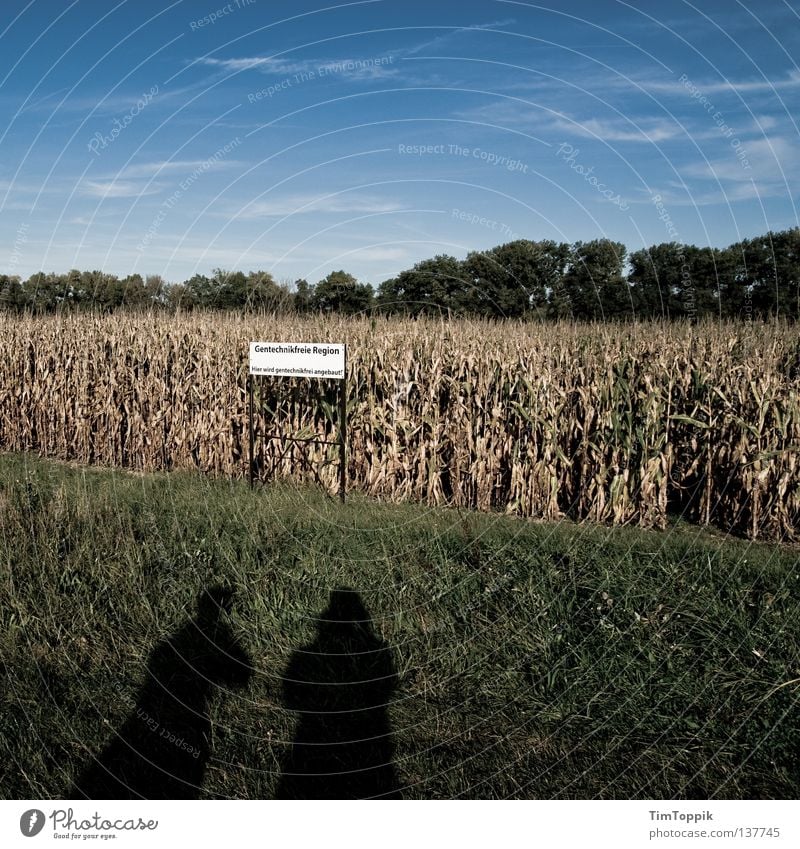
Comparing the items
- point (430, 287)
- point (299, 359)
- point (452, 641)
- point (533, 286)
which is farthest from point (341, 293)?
point (452, 641)

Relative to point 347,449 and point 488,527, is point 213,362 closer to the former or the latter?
point 347,449

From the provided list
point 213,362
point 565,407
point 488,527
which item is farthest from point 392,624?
point 213,362

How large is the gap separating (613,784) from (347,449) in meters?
7.60

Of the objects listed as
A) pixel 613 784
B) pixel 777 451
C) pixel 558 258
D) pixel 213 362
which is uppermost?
pixel 558 258

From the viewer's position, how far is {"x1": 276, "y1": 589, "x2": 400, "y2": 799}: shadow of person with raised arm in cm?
398

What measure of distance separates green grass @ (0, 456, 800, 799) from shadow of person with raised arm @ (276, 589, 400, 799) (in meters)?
0.09

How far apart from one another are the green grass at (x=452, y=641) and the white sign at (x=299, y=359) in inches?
88.6

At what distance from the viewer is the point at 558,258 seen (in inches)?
496

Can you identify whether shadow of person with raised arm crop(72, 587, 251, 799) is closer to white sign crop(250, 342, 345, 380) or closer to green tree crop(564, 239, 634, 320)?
white sign crop(250, 342, 345, 380)

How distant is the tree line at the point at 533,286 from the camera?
14203 mm
